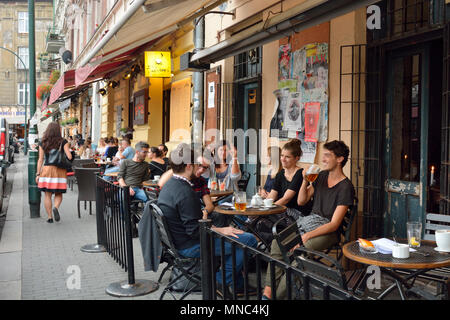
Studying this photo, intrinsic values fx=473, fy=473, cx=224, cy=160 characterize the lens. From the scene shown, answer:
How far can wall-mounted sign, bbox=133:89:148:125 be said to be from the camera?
14109 millimetres

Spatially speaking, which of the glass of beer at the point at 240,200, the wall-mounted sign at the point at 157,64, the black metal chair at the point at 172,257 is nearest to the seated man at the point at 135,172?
the glass of beer at the point at 240,200

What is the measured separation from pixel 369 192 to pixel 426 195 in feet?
2.43

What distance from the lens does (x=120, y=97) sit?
18.6m

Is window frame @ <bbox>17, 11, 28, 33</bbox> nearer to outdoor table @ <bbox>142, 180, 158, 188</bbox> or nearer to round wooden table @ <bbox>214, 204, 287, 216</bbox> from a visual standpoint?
outdoor table @ <bbox>142, 180, 158, 188</bbox>

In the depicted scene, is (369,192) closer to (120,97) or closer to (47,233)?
(47,233)

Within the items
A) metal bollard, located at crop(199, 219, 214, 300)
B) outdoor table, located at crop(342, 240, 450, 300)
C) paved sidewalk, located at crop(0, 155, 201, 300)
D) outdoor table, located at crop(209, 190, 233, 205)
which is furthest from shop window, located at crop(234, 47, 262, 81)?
metal bollard, located at crop(199, 219, 214, 300)

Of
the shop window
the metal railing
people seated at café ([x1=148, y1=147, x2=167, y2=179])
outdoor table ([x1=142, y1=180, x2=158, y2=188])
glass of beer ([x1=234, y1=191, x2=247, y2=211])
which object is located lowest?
the metal railing

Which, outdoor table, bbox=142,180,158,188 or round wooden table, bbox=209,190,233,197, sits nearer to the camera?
round wooden table, bbox=209,190,233,197

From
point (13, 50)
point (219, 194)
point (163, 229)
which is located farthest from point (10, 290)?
point (13, 50)

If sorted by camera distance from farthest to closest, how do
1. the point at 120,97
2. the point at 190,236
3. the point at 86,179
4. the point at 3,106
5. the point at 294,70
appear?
the point at 3,106 < the point at 120,97 < the point at 86,179 < the point at 294,70 < the point at 190,236

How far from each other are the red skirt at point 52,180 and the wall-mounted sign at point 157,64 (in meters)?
3.76

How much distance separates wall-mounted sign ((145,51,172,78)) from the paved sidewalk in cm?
420

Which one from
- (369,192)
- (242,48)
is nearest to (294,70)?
(242,48)
